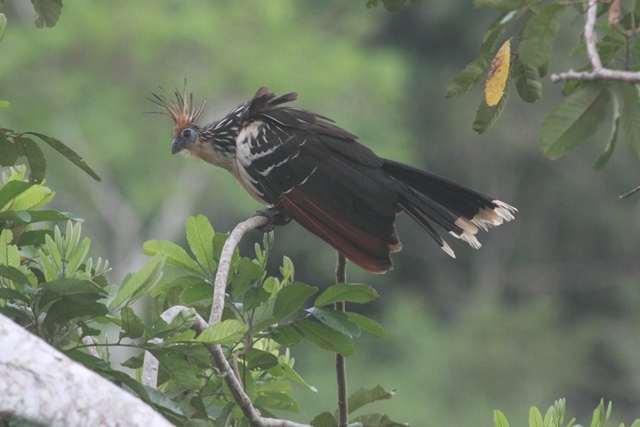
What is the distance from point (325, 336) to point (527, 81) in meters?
0.76

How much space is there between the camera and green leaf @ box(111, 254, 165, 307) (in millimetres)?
2410

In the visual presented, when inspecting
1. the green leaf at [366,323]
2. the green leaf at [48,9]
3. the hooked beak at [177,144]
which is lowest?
the green leaf at [366,323]

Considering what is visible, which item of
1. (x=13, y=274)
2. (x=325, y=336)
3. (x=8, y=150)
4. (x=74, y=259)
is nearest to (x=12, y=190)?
(x=8, y=150)

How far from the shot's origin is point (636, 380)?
56.3 ft

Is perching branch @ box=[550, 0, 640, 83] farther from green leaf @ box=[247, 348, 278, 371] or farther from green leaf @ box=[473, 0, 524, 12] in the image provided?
green leaf @ box=[247, 348, 278, 371]

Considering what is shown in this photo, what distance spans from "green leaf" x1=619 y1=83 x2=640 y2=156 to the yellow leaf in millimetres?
385

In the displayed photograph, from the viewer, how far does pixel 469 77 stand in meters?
2.33

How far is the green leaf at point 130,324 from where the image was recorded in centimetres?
232

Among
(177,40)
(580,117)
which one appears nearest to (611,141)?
(580,117)

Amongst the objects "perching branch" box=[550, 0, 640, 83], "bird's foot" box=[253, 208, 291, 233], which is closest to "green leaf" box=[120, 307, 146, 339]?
"perching branch" box=[550, 0, 640, 83]

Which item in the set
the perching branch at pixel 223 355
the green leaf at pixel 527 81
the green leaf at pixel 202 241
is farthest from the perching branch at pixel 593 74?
the green leaf at pixel 202 241

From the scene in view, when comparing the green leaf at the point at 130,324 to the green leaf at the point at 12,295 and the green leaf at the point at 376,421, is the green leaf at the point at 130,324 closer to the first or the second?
the green leaf at the point at 12,295

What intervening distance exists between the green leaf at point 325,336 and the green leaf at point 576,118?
0.94 metres

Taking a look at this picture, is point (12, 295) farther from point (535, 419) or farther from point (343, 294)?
point (535, 419)
